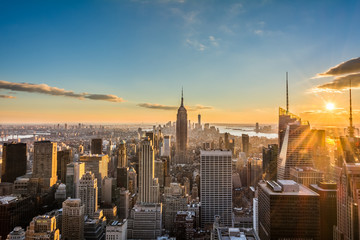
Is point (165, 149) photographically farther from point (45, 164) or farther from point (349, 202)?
point (349, 202)

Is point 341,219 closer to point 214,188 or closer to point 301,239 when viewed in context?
point 301,239

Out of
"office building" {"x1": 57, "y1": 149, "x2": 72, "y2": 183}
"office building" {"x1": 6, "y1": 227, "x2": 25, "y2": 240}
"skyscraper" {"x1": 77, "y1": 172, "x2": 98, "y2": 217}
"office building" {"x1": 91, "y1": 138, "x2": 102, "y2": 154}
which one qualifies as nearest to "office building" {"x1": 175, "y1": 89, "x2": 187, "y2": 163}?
"office building" {"x1": 91, "y1": 138, "x2": 102, "y2": 154}

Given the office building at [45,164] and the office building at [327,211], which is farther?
the office building at [45,164]

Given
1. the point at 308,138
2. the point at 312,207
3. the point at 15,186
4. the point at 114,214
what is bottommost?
the point at 114,214

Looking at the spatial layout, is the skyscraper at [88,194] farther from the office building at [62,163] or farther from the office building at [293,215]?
the office building at [293,215]

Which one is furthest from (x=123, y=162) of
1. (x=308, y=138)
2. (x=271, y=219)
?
(x=271, y=219)

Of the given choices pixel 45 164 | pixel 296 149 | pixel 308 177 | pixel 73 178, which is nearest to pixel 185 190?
pixel 73 178

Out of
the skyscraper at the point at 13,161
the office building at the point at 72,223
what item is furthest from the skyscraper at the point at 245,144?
the skyscraper at the point at 13,161
